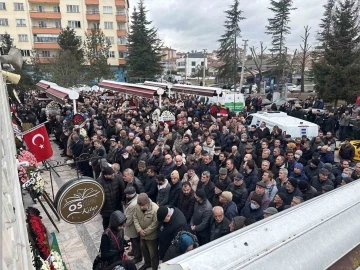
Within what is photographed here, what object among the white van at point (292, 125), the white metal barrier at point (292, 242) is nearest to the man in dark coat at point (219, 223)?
the white metal barrier at point (292, 242)

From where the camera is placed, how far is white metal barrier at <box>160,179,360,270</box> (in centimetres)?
132

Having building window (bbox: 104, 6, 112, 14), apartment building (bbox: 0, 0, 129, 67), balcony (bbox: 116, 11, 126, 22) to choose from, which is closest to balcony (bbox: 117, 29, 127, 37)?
apartment building (bbox: 0, 0, 129, 67)

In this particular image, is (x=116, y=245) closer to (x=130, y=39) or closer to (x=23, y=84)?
(x=23, y=84)

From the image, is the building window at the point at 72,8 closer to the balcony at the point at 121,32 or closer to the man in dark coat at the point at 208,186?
the balcony at the point at 121,32

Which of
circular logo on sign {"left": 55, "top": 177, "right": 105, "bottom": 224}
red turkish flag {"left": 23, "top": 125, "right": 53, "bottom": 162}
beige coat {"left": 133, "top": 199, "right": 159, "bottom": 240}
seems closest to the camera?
circular logo on sign {"left": 55, "top": 177, "right": 105, "bottom": 224}

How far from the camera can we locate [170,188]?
6258 millimetres

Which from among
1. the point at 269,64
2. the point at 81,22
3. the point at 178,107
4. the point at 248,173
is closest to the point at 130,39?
the point at 81,22

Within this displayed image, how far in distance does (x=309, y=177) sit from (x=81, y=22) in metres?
54.1

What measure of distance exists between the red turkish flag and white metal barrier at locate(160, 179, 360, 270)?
6385 mm

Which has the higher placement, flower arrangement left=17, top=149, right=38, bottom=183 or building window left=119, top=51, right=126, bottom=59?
building window left=119, top=51, right=126, bottom=59

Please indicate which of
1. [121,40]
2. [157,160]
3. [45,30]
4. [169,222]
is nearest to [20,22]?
[45,30]

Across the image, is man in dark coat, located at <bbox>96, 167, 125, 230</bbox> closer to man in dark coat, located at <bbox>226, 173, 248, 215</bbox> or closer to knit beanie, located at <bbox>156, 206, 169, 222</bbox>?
knit beanie, located at <bbox>156, 206, 169, 222</bbox>

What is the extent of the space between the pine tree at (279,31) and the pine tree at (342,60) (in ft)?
61.3

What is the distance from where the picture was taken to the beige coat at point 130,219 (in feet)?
18.0
